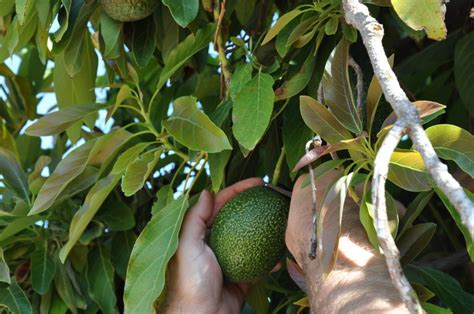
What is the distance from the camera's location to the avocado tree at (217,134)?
1349 mm

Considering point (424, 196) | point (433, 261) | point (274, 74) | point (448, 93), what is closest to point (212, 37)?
point (274, 74)

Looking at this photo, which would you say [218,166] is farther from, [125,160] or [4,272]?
[4,272]

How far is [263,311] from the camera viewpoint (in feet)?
6.06

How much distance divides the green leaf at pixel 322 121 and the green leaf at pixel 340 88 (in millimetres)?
12

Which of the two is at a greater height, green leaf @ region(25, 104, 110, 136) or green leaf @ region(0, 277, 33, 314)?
green leaf @ region(25, 104, 110, 136)

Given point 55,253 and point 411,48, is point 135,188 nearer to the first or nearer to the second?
point 55,253

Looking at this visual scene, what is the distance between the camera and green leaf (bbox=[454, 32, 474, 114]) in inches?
77.9

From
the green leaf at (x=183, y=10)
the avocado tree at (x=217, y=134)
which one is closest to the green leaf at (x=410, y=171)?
the avocado tree at (x=217, y=134)

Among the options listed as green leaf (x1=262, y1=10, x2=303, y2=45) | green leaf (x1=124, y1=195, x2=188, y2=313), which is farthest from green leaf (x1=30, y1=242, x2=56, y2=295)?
green leaf (x1=262, y1=10, x2=303, y2=45)

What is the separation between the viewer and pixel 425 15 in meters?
1.28

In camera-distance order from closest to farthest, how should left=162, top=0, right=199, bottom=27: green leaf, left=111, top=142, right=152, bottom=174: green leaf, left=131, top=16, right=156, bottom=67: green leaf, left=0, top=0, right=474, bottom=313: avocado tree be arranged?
left=0, top=0, right=474, bottom=313: avocado tree
left=162, top=0, right=199, bottom=27: green leaf
left=111, top=142, right=152, bottom=174: green leaf
left=131, top=16, right=156, bottom=67: green leaf

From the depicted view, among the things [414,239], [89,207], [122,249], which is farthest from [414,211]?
[122,249]

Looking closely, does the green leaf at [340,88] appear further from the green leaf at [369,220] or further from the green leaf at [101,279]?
the green leaf at [101,279]

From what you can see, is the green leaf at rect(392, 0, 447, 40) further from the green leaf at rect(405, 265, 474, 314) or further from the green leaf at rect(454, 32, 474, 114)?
the green leaf at rect(454, 32, 474, 114)
